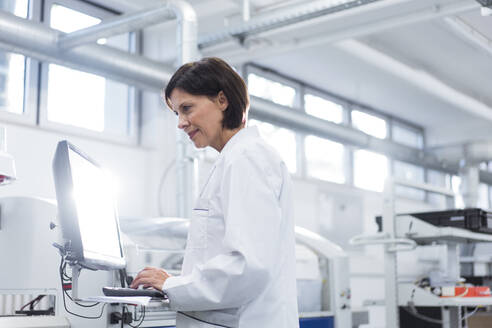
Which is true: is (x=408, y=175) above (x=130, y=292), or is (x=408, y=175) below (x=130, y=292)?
above

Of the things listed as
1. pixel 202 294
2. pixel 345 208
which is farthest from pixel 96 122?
pixel 202 294

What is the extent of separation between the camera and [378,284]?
5.89m

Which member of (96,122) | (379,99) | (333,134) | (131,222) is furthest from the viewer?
(379,99)

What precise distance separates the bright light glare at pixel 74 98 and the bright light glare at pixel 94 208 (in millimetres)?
2406

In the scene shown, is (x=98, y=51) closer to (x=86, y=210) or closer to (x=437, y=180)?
(x=86, y=210)

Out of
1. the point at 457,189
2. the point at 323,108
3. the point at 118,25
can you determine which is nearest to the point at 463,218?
the point at 118,25

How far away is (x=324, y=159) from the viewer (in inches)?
234

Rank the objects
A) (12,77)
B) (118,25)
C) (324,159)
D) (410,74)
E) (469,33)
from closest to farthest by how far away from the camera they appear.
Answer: (118,25) < (12,77) < (469,33) < (410,74) < (324,159)

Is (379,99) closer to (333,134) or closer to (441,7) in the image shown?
(333,134)

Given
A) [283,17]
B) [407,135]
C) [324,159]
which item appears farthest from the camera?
[407,135]

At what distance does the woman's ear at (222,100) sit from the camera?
3.99 ft

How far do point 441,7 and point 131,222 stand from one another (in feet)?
6.66

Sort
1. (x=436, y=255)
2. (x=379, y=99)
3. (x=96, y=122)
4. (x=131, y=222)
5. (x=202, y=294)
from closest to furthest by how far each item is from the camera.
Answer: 1. (x=202, y=294)
2. (x=131, y=222)
3. (x=96, y=122)
4. (x=379, y=99)
5. (x=436, y=255)

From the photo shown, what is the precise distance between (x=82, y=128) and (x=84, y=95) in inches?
9.8
